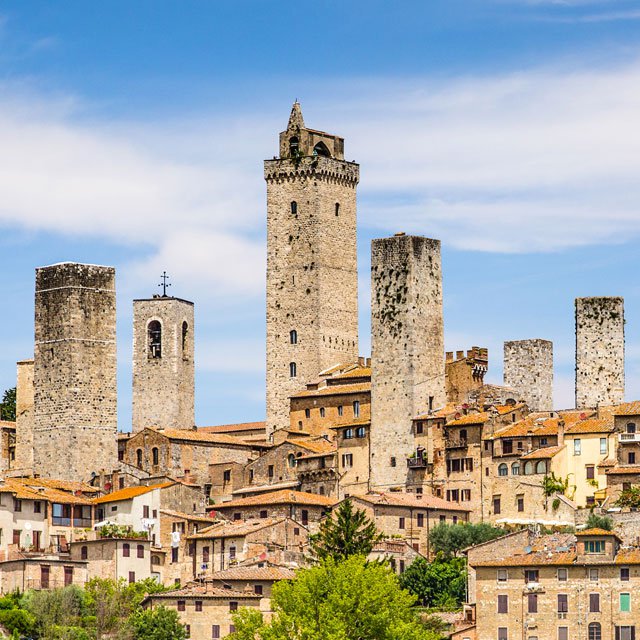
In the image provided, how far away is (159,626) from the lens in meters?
Result: 91.1

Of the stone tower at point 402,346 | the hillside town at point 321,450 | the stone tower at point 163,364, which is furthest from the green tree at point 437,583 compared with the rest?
the stone tower at point 163,364

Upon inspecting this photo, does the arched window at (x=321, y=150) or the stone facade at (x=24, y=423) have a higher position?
the arched window at (x=321, y=150)

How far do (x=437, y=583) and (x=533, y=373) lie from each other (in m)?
18.9

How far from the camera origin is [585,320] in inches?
4237

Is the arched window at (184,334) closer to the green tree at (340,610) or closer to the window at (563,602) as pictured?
the green tree at (340,610)

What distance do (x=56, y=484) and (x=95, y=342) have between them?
787 cm

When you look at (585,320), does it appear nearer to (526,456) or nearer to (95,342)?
(526,456)

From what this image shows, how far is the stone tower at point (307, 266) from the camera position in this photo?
118 metres

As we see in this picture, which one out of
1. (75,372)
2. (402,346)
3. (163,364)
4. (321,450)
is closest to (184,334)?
(163,364)

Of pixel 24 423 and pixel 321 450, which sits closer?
pixel 321 450

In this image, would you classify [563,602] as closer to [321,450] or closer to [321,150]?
[321,450]

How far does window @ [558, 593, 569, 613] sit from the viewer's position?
296 feet

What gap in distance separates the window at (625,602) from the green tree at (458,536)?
32.5 ft

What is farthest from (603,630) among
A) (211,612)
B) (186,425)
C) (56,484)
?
(186,425)
